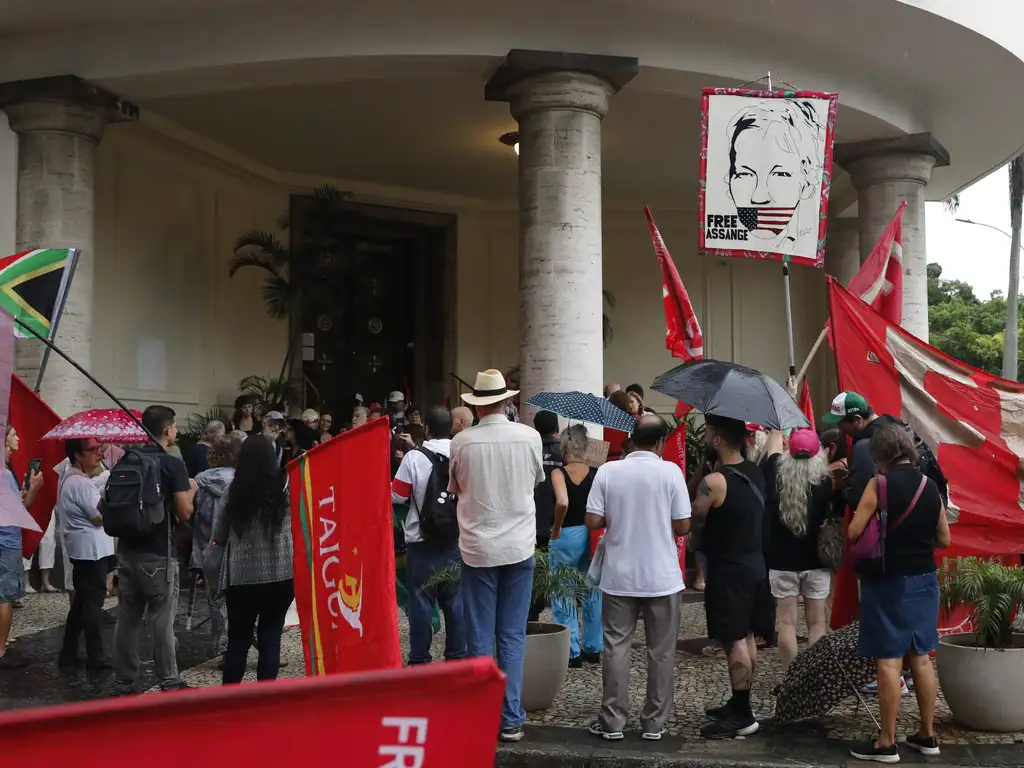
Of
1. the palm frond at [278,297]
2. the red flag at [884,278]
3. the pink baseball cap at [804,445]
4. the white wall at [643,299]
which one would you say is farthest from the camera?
the white wall at [643,299]

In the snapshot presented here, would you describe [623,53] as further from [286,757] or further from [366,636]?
[286,757]

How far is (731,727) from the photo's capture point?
6.07m

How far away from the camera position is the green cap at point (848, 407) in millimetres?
7297

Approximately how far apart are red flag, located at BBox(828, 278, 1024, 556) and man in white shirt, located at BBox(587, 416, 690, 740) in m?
2.62

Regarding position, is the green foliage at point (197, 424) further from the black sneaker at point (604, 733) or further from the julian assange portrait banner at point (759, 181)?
the black sneaker at point (604, 733)

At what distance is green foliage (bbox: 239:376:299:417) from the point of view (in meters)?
16.4

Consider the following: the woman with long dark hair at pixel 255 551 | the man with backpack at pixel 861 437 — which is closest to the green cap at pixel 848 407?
the man with backpack at pixel 861 437

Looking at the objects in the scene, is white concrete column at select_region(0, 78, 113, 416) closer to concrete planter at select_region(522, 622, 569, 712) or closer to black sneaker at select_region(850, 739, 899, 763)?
concrete planter at select_region(522, 622, 569, 712)

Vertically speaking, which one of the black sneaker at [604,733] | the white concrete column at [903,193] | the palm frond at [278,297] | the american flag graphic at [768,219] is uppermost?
the white concrete column at [903,193]

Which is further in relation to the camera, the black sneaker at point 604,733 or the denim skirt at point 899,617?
the black sneaker at point 604,733

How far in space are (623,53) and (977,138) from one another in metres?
7.12

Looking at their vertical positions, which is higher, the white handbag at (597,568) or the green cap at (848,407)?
the green cap at (848,407)

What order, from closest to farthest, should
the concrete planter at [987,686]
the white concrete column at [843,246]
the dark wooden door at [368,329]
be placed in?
the concrete planter at [987,686] → the dark wooden door at [368,329] → the white concrete column at [843,246]

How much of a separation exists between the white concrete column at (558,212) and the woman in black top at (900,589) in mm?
6156
